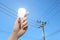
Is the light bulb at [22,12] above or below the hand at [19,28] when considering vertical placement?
above

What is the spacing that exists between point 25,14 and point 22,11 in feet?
0.25

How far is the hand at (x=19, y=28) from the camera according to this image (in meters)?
2.07

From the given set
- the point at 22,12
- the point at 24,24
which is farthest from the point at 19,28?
the point at 22,12

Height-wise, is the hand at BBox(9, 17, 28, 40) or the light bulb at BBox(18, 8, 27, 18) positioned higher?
the light bulb at BBox(18, 8, 27, 18)

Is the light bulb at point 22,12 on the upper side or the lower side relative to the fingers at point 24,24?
upper

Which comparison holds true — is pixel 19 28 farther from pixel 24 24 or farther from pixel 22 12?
pixel 22 12

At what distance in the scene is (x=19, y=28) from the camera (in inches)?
84.7

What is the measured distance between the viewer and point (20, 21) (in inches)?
85.0

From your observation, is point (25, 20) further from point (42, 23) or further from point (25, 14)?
point (42, 23)

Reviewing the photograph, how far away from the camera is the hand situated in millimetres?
2074

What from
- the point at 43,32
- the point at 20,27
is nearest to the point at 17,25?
the point at 20,27

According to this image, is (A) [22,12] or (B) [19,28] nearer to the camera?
(A) [22,12]

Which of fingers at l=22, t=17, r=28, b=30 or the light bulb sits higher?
the light bulb

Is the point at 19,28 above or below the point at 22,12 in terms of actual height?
below
